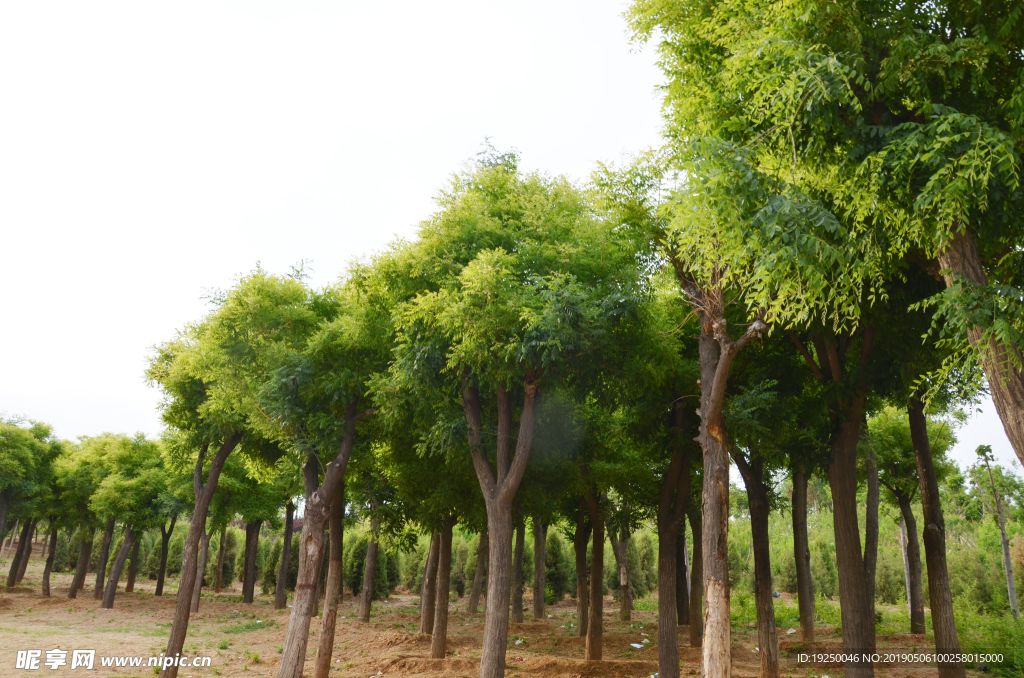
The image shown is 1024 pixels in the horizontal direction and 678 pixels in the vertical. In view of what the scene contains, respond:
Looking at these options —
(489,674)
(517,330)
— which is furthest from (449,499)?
(517,330)

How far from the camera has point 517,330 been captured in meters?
9.35

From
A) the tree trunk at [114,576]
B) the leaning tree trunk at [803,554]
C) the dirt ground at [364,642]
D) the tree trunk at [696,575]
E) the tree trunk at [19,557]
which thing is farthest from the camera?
the tree trunk at [19,557]

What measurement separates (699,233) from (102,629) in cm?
2306

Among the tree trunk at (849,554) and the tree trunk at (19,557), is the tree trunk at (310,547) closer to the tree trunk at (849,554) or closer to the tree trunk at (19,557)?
the tree trunk at (849,554)

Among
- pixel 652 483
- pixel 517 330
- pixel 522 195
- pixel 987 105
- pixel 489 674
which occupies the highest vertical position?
pixel 522 195

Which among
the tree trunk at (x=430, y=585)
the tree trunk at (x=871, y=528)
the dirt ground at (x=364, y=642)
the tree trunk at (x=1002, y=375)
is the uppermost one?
the tree trunk at (x=1002, y=375)

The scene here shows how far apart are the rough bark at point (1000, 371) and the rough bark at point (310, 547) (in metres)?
9.37

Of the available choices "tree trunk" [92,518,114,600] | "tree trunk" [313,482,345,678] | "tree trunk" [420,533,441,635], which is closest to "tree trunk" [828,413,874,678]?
"tree trunk" [313,482,345,678]

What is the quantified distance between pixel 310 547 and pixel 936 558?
11272 millimetres

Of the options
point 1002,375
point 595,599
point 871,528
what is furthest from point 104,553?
point 1002,375

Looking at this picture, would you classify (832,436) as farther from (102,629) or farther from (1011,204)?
(102,629)

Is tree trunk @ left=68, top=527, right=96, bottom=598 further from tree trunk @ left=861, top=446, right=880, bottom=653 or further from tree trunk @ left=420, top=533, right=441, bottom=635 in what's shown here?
tree trunk @ left=861, top=446, right=880, bottom=653

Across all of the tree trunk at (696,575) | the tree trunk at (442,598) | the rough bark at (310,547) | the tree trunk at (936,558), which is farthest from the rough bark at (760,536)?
the rough bark at (310,547)

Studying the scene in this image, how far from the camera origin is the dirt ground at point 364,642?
44.7 ft
